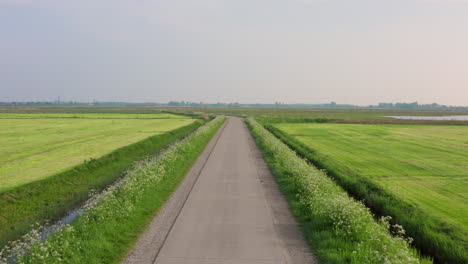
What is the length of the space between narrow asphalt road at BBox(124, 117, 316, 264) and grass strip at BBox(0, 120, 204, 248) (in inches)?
231

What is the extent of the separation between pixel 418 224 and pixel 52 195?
18504 millimetres

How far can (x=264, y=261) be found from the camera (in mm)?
8594

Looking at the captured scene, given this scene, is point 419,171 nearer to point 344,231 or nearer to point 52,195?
point 344,231

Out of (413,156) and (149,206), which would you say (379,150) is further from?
(149,206)

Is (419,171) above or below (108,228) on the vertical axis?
below

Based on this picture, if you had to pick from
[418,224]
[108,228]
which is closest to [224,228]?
[108,228]

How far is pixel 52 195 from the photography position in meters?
17.3

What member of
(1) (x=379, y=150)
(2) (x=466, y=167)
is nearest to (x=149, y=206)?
(2) (x=466, y=167)

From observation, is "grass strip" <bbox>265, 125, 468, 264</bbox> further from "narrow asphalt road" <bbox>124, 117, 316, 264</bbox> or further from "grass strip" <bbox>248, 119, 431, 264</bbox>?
"narrow asphalt road" <bbox>124, 117, 316, 264</bbox>

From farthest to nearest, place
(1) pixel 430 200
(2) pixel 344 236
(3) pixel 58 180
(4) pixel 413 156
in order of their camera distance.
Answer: (4) pixel 413 156 < (3) pixel 58 180 < (1) pixel 430 200 < (2) pixel 344 236

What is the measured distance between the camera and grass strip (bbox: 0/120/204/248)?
44.4 feet

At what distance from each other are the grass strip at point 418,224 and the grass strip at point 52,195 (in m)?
15.1

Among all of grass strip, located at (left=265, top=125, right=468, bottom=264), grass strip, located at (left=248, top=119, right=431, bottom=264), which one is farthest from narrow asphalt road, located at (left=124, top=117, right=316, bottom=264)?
grass strip, located at (left=265, top=125, right=468, bottom=264)

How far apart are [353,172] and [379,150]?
13283 mm
